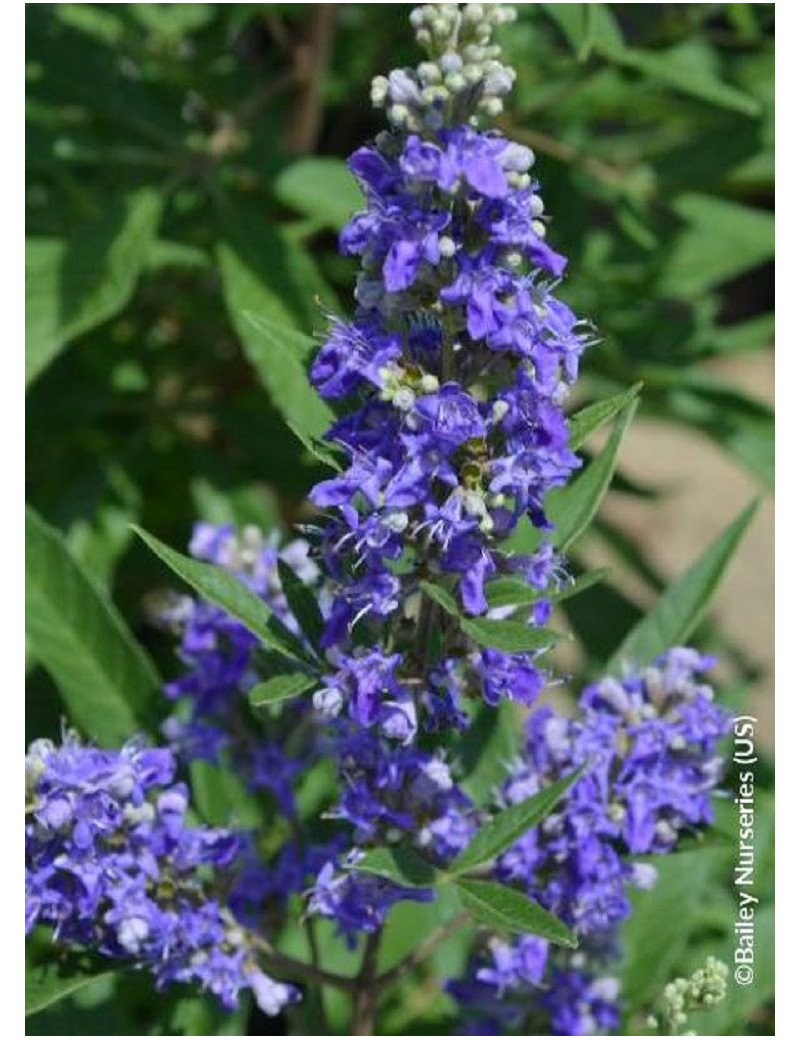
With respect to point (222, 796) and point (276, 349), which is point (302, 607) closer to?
point (276, 349)

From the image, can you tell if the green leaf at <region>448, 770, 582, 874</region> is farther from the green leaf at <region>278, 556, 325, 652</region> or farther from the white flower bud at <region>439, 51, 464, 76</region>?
the white flower bud at <region>439, 51, 464, 76</region>

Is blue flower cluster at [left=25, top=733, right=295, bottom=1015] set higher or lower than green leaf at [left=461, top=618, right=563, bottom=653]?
lower

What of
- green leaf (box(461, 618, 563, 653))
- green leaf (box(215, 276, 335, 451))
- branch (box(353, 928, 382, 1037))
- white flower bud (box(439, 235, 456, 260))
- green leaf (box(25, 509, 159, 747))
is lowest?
branch (box(353, 928, 382, 1037))

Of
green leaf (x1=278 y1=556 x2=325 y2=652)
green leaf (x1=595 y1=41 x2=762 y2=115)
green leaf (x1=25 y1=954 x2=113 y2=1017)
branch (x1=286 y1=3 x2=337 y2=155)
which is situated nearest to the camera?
green leaf (x1=278 y1=556 x2=325 y2=652)

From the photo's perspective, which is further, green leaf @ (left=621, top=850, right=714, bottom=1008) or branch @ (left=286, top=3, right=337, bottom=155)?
branch @ (left=286, top=3, right=337, bottom=155)

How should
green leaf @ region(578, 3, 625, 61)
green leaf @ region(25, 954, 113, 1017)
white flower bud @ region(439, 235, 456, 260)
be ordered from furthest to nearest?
green leaf @ region(578, 3, 625, 61), green leaf @ region(25, 954, 113, 1017), white flower bud @ region(439, 235, 456, 260)

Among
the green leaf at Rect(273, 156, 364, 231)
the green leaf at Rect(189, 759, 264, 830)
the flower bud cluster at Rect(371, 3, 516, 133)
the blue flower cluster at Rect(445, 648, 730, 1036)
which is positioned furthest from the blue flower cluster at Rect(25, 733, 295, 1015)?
the green leaf at Rect(273, 156, 364, 231)
